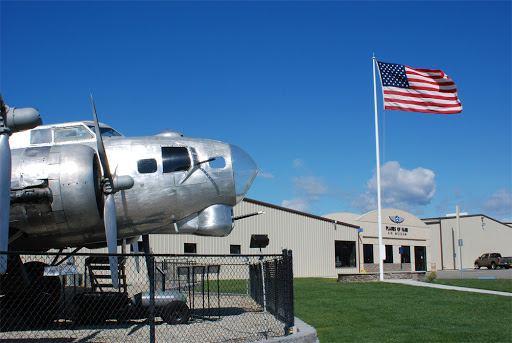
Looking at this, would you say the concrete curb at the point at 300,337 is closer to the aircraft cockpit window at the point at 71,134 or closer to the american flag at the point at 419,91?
the aircraft cockpit window at the point at 71,134

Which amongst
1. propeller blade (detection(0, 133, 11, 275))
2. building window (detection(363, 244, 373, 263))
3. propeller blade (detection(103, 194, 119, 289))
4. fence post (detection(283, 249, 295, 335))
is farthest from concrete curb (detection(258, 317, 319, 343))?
building window (detection(363, 244, 373, 263))

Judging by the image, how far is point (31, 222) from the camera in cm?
956

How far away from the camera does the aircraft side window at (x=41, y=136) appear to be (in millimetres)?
11352

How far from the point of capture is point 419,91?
79.8 ft

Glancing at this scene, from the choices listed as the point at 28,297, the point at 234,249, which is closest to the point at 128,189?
the point at 28,297

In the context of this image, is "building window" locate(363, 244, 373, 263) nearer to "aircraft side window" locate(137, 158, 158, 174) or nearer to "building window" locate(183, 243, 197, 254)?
"building window" locate(183, 243, 197, 254)

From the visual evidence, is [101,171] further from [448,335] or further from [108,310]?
[448,335]

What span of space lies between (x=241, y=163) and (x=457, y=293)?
11624mm

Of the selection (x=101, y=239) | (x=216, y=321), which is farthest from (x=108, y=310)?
(x=216, y=321)

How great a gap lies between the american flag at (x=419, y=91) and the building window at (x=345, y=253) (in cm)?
2107

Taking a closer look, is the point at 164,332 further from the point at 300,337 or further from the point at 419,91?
the point at 419,91

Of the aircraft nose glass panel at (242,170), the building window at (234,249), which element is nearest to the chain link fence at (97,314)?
the aircraft nose glass panel at (242,170)

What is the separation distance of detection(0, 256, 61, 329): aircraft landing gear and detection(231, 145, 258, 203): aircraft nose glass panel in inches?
190

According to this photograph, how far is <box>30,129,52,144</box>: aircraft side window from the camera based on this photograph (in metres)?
11.4
